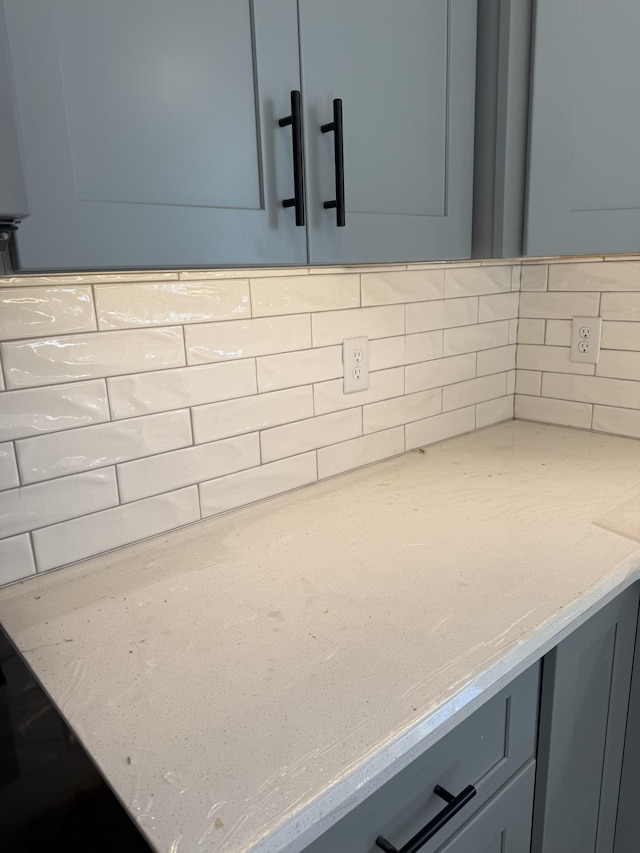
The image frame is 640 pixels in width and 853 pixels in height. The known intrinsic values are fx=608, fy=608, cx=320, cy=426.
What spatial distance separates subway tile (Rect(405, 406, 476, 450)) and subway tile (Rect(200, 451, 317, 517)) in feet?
1.07

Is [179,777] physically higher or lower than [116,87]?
lower

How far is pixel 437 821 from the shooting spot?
715mm

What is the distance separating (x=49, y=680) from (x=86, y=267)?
0.49 meters

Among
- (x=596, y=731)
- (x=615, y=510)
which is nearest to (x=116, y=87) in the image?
(x=615, y=510)

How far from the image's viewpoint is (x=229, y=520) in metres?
1.17

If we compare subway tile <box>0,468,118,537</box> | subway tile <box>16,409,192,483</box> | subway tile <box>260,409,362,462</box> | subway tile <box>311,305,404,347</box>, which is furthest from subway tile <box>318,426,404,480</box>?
subway tile <box>0,468,118,537</box>

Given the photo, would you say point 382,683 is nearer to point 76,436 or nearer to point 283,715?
point 283,715

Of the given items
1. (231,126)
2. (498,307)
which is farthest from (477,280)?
(231,126)

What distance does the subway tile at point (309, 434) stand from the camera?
1231 millimetres

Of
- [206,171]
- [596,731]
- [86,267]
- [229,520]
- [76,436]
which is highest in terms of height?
A: [206,171]

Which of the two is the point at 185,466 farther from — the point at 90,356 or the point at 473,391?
the point at 473,391

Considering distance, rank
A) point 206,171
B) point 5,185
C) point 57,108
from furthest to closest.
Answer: point 206,171
point 57,108
point 5,185

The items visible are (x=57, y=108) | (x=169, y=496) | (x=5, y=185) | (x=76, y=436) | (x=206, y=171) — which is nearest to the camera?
(x=5, y=185)

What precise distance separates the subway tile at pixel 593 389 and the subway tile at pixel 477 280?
29cm
